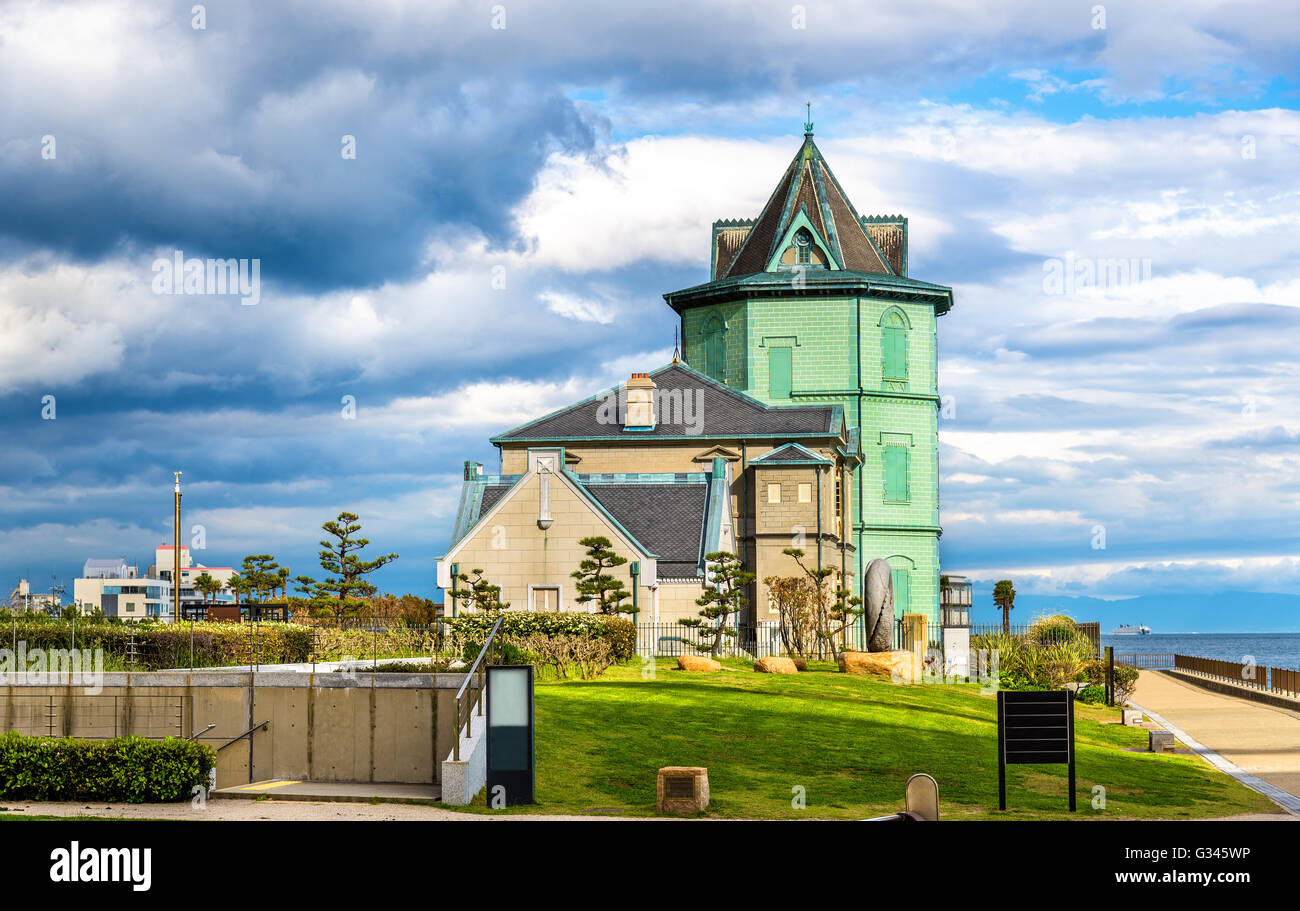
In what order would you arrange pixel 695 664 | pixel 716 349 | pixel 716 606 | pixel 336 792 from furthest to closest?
1. pixel 716 349
2. pixel 716 606
3. pixel 695 664
4. pixel 336 792

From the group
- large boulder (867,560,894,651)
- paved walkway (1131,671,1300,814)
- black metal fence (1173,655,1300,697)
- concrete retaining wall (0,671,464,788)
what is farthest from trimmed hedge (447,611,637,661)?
black metal fence (1173,655,1300,697)

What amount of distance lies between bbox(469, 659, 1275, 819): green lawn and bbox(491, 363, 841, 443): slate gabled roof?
75.1 feet

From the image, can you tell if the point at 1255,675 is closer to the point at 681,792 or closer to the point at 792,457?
the point at 792,457

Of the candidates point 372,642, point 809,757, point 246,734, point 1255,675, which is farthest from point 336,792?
point 1255,675

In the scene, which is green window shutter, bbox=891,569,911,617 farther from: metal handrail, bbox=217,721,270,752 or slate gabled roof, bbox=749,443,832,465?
metal handrail, bbox=217,721,270,752

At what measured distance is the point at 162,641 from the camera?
3144cm

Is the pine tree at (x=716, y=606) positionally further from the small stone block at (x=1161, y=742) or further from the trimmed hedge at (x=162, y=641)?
the small stone block at (x=1161, y=742)

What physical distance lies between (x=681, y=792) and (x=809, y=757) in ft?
18.0

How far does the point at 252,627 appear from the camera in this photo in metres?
33.8

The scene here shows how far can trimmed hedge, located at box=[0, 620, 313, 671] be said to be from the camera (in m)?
31.1

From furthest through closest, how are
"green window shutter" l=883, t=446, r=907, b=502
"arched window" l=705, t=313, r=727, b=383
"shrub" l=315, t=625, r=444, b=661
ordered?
"arched window" l=705, t=313, r=727, b=383
"green window shutter" l=883, t=446, r=907, b=502
"shrub" l=315, t=625, r=444, b=661

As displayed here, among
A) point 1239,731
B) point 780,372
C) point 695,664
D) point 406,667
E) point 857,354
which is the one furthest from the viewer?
point 780,372

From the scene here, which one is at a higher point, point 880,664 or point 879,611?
point 879,611

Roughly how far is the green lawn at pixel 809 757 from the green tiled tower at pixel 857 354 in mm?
34089
